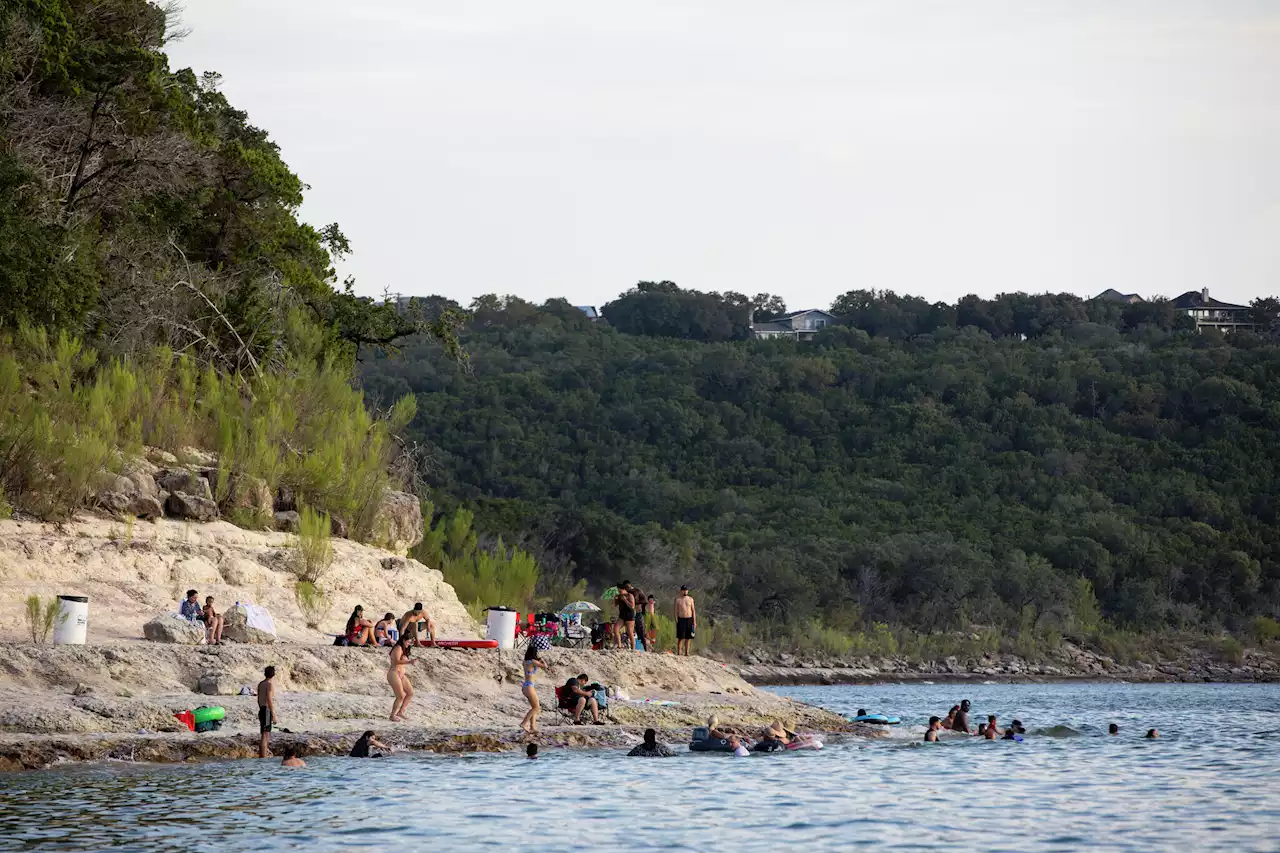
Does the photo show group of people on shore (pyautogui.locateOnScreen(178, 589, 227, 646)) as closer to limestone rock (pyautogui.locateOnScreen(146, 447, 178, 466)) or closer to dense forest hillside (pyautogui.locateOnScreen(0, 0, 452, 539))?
dense forest hillside (pyautogui.locateOnScreen(0, 0, 452, 539))

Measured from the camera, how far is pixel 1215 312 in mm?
156375

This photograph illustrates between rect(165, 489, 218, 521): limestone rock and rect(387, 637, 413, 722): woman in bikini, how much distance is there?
6.10 metres

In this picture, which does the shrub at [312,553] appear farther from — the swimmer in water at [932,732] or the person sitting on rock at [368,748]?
the swimmer in water at [932,732]

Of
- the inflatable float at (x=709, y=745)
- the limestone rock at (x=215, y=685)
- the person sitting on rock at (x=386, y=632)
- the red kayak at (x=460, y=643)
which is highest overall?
the person sitting on rock at (x=386, y=632)

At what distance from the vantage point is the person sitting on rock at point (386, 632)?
2930 centimetres

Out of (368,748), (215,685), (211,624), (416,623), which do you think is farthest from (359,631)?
(368,748)

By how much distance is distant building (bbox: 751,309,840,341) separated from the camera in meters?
153

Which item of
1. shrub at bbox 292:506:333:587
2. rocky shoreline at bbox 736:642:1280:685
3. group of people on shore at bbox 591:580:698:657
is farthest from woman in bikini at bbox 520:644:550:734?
rocky shoreline at bbox 736:642:1280:685

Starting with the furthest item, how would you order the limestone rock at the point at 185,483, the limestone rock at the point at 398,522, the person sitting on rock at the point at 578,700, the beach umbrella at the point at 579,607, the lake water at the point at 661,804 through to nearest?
the beach umbrella at the point at 579,607, the limestone rock at the point at 398,522, the limestone rock at the point at 185,483, the person sitting on rock at the point at 578,700, the lake water at the point at 661,804

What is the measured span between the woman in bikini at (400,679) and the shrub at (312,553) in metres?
4.82

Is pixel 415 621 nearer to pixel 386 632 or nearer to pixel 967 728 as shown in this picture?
pixel 386 632

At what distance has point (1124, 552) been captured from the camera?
95500 millimetres

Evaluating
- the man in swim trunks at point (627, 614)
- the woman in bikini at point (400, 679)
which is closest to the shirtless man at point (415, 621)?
the woman in bikini at point (400, 679)

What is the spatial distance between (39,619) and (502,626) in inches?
357
